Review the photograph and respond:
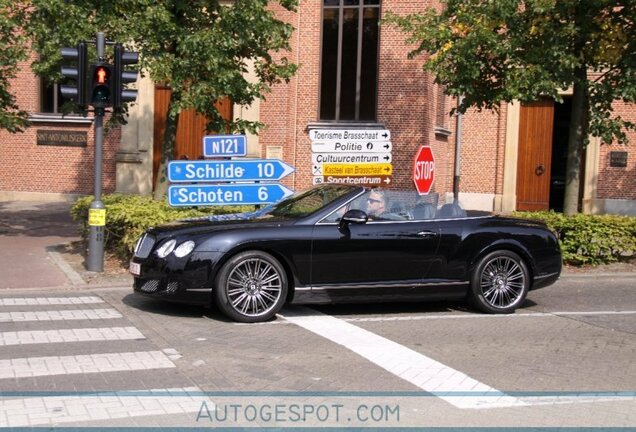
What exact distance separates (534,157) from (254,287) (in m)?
17.4

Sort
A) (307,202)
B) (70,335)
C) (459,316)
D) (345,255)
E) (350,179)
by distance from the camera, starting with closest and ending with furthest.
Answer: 1. (70,335)
2. (345,255)
3. (459,316)
4. (307,202)
5. (350,179)

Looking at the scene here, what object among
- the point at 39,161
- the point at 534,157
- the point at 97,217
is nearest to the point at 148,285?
the point at 97,217

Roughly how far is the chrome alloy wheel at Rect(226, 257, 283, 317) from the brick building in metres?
13.3

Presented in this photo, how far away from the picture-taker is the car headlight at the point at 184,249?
8.38 meters

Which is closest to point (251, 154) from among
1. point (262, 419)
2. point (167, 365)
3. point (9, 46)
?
point (9, 46)

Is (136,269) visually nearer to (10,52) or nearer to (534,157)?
(10,52)

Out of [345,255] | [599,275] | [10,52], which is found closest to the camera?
[345,255]

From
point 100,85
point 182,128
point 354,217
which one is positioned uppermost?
point 100,85

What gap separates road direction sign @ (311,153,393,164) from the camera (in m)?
15.7

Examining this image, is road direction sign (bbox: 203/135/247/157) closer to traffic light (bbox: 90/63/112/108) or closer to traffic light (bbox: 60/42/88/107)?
traffic light (bbox: 90/63/112/108)

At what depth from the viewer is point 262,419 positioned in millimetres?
5352

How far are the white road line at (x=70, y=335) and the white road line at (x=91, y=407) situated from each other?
1889 mm

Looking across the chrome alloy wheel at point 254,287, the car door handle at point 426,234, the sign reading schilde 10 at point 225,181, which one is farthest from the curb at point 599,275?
the chrome alloy wheel at point 254,287

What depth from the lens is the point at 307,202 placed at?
30.9 feet
